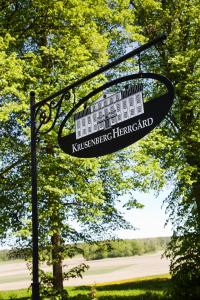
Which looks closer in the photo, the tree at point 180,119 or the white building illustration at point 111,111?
the white building illustration at point 111,111

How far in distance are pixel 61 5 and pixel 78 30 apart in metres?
1.25

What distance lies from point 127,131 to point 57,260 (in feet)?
33.2

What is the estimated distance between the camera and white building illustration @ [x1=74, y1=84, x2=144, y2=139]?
15.2 ft

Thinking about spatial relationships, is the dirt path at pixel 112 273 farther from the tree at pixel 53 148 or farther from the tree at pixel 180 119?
the tree at pixel 180 119

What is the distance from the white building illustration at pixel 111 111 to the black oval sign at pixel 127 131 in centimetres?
5

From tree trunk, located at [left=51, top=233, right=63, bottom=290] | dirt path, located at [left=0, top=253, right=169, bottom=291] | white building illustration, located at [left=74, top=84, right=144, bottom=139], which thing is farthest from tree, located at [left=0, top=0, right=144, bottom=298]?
white building illustration, located at [left=74, top=84, right=144, bottom=139]

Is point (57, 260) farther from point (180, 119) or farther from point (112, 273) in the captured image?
point (112, 273)

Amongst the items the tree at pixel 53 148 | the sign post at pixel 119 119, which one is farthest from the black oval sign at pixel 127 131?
the tree at pixel 53 148

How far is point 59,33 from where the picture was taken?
15844 millimetres

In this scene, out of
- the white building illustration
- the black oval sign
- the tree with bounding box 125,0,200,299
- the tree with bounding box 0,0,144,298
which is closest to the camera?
the black oval sign

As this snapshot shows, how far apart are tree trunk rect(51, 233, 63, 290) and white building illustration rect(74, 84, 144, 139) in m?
9.33

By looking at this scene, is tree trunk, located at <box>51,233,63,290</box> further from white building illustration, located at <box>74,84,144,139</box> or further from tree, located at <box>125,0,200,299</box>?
white building illustration, located at <box>74,84,144,139</box>

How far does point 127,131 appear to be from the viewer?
462 cm

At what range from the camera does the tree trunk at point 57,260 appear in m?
14.1
